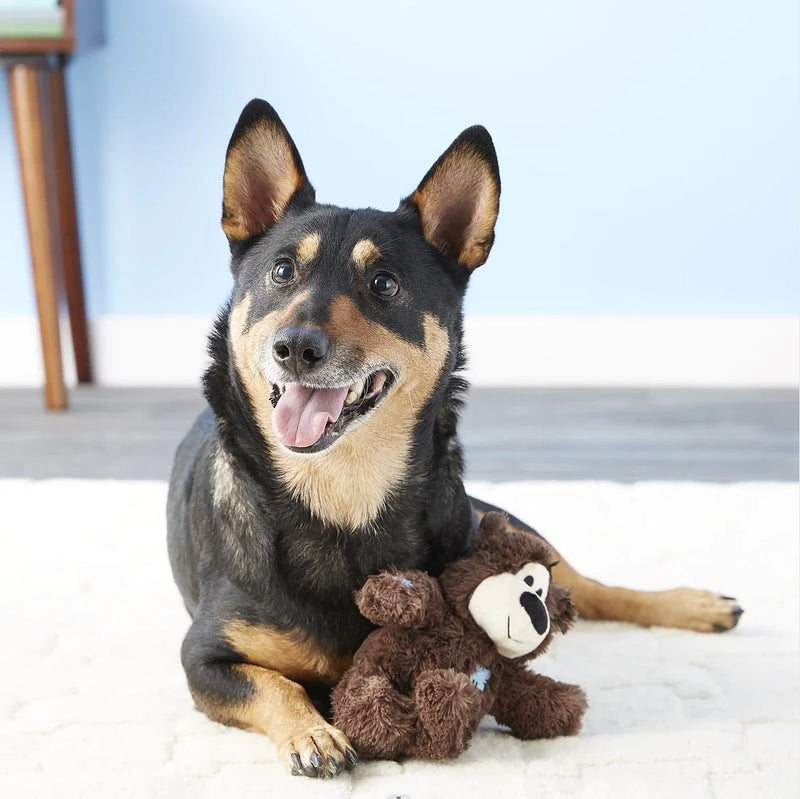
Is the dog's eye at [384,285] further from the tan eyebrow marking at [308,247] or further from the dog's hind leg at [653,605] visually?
the dog's hind leg at [653,605]

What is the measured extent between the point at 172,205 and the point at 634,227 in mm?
1926

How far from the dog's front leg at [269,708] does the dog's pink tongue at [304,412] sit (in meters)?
0.38

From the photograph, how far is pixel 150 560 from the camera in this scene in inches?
106

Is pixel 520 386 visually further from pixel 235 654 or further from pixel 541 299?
pixel 235 654

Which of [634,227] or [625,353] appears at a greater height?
[634,227]

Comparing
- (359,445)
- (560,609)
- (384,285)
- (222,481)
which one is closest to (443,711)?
(560,609)

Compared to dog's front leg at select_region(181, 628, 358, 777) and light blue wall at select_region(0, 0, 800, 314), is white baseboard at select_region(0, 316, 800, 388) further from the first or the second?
dog's front leg at select_region(181, 628, 358, 777)

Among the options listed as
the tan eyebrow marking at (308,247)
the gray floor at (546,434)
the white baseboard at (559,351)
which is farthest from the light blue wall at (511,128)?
the tan eyebrow marking at (308,247)

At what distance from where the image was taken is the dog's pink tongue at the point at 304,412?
1.76 metres

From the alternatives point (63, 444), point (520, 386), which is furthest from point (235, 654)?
point (520, 386)

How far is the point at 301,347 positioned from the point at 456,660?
1.79 ft

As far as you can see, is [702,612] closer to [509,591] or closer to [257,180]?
[509,591]

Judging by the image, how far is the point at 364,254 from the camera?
1.85m

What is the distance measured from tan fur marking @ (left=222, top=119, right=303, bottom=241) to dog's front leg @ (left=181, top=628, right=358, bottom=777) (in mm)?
731
